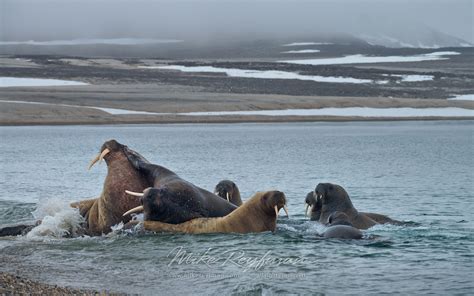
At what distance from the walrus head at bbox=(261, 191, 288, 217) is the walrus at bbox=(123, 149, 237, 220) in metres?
0.97

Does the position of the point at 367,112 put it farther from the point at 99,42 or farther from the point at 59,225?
the point at 99,42

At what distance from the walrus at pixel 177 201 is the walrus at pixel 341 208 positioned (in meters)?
1.70

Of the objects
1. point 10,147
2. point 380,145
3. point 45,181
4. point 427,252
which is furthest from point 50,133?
point 427,252

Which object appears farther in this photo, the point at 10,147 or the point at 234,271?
the point at 10,147

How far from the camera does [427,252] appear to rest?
42.1 ft

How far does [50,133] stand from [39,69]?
24.7 meters

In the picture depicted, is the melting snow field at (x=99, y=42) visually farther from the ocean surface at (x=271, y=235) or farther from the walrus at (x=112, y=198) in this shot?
the walrus at (x=112, y=198)

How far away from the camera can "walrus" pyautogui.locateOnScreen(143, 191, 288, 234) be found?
43.8ft

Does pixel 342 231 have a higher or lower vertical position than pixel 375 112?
higher

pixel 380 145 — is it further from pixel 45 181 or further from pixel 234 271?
pixel 234 271

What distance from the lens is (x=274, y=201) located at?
13078mm

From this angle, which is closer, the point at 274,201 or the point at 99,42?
the point at 274,201

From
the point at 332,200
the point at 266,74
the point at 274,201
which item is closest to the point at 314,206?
the point at 332,200

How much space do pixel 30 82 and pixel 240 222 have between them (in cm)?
5029
